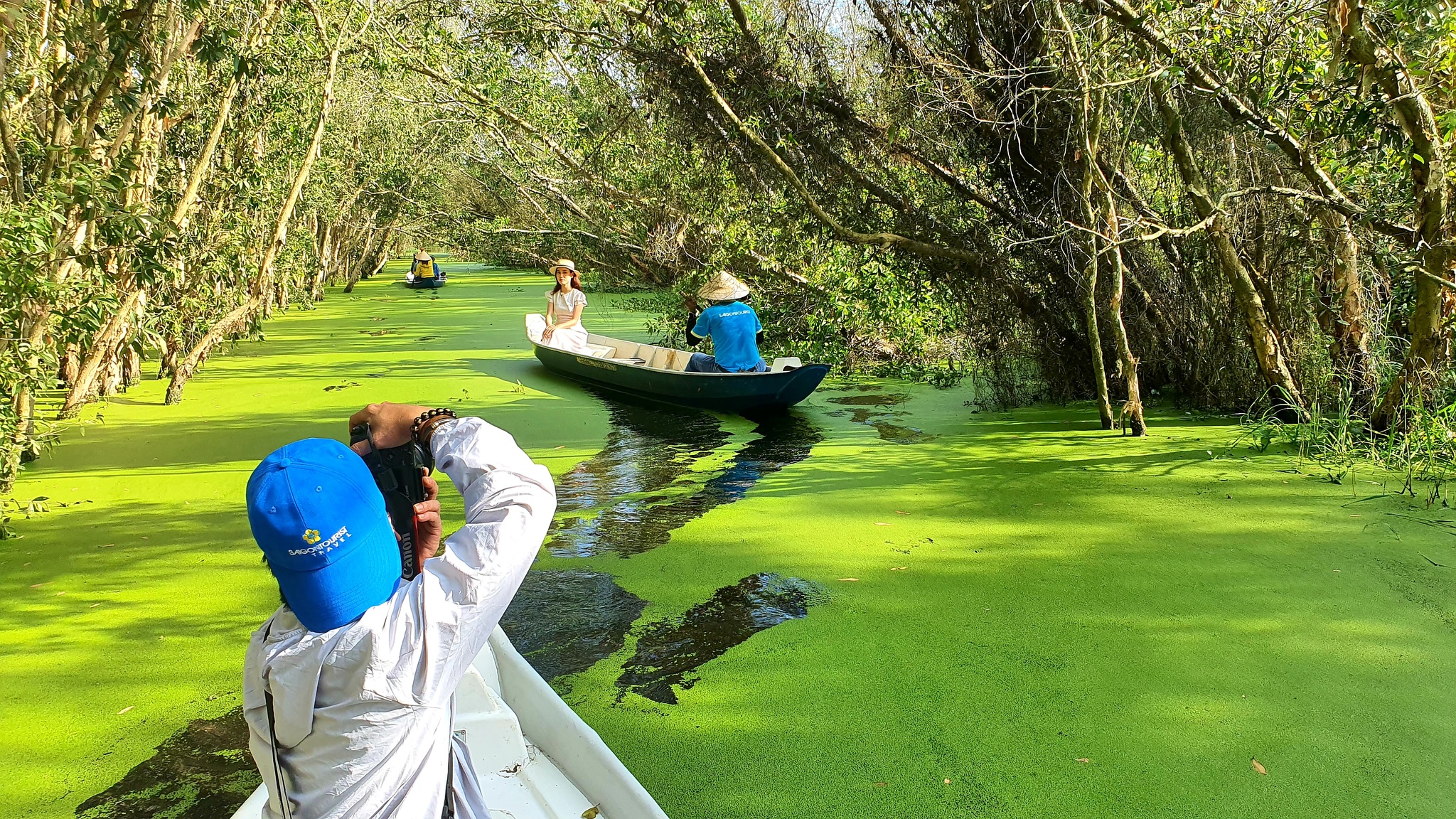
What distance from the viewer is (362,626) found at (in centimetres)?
131

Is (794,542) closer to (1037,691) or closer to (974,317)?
(1037,691)

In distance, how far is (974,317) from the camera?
7566mm

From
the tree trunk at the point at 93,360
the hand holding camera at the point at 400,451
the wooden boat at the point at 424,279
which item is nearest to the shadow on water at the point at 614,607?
the hand holding camera at the point at 400,451

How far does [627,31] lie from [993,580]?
17.5ft

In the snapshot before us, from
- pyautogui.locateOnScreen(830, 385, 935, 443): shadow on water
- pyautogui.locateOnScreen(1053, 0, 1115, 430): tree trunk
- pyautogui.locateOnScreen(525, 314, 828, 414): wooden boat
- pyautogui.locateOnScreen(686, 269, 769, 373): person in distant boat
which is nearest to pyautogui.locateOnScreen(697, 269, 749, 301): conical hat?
pyautogui.locateOnScreen(686, 269, 769, 373): person in distant boat

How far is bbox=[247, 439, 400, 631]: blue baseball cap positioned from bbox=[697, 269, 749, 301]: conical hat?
6.65 m

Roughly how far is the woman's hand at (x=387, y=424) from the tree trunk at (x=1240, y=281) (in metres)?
5.59

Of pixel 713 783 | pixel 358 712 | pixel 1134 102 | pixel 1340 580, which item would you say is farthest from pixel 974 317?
pixel 358 712

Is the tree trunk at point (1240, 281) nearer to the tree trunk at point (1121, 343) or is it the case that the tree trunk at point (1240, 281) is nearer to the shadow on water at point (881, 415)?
the tree trunk at point (1121, 343)

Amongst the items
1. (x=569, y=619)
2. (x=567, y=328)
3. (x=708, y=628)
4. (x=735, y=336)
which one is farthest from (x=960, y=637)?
(x=567, y=328)

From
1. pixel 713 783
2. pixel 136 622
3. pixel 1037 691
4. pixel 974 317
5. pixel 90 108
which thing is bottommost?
pixel 136 622

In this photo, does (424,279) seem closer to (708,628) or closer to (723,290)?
(723,290)

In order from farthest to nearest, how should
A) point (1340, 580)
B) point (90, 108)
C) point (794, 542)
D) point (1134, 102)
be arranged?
point (1134, 102)
point (90, 108)
point (794, 542)
point (1340, 580)

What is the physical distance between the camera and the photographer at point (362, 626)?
125cm
